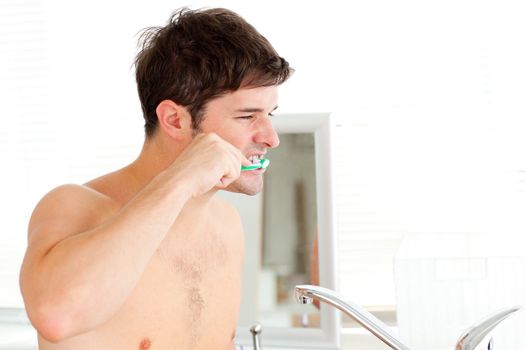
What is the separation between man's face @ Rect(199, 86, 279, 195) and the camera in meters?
1.28

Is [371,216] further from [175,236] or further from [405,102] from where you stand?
[175,236]

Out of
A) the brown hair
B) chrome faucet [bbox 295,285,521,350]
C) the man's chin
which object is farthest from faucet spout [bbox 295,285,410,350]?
the brown hair

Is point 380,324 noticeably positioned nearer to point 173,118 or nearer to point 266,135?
point 266,135

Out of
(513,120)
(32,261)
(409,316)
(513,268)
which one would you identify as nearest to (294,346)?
(409,316)

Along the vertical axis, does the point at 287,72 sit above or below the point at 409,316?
above

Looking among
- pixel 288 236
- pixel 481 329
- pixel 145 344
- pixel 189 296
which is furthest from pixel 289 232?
pixel 481 329

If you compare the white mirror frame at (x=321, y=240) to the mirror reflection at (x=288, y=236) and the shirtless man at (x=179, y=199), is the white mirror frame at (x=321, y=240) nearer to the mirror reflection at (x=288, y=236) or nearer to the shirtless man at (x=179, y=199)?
the mirror reflection at (x=288, y=236)

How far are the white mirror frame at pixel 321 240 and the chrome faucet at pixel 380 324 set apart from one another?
29.4 inches

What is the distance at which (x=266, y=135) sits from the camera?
127 cm

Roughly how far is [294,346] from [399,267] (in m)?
0.32

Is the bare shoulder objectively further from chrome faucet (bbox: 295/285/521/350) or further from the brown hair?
chrome faucet (bbox: 295/285/521/350)

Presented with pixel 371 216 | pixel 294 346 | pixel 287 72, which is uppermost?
pixel 287 72

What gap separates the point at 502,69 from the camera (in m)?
1.84

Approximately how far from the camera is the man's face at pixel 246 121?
4.18 ft
